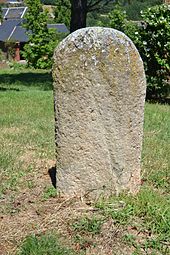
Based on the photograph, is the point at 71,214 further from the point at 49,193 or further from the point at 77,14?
the point at 77,14

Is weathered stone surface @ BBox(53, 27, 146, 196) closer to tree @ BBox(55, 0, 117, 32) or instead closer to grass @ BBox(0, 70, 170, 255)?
grass @ BBox(0, 70, 170, 255)

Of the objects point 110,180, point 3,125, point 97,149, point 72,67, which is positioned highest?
point 72,67

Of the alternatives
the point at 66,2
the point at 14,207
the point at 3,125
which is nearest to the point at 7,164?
the point at 14,207

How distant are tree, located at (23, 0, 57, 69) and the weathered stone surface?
23.0 meters

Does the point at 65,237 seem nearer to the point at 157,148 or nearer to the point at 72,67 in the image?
the point at 72,67

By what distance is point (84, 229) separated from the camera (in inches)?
148

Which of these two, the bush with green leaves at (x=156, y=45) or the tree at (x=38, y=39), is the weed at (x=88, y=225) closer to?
the bush with green leaves at (x=156, y=45)

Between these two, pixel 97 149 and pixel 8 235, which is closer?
pixel 8 235

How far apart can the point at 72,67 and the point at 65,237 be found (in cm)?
137

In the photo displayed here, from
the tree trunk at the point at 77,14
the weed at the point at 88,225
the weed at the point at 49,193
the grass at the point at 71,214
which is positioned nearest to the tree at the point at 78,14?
the tree trunk at the point at 77,14

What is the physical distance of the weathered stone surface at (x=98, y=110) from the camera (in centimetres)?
402

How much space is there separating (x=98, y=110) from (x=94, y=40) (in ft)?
1.90

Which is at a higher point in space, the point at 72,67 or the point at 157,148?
the point at 72,67

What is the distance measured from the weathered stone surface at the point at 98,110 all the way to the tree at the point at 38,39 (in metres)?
23.0
